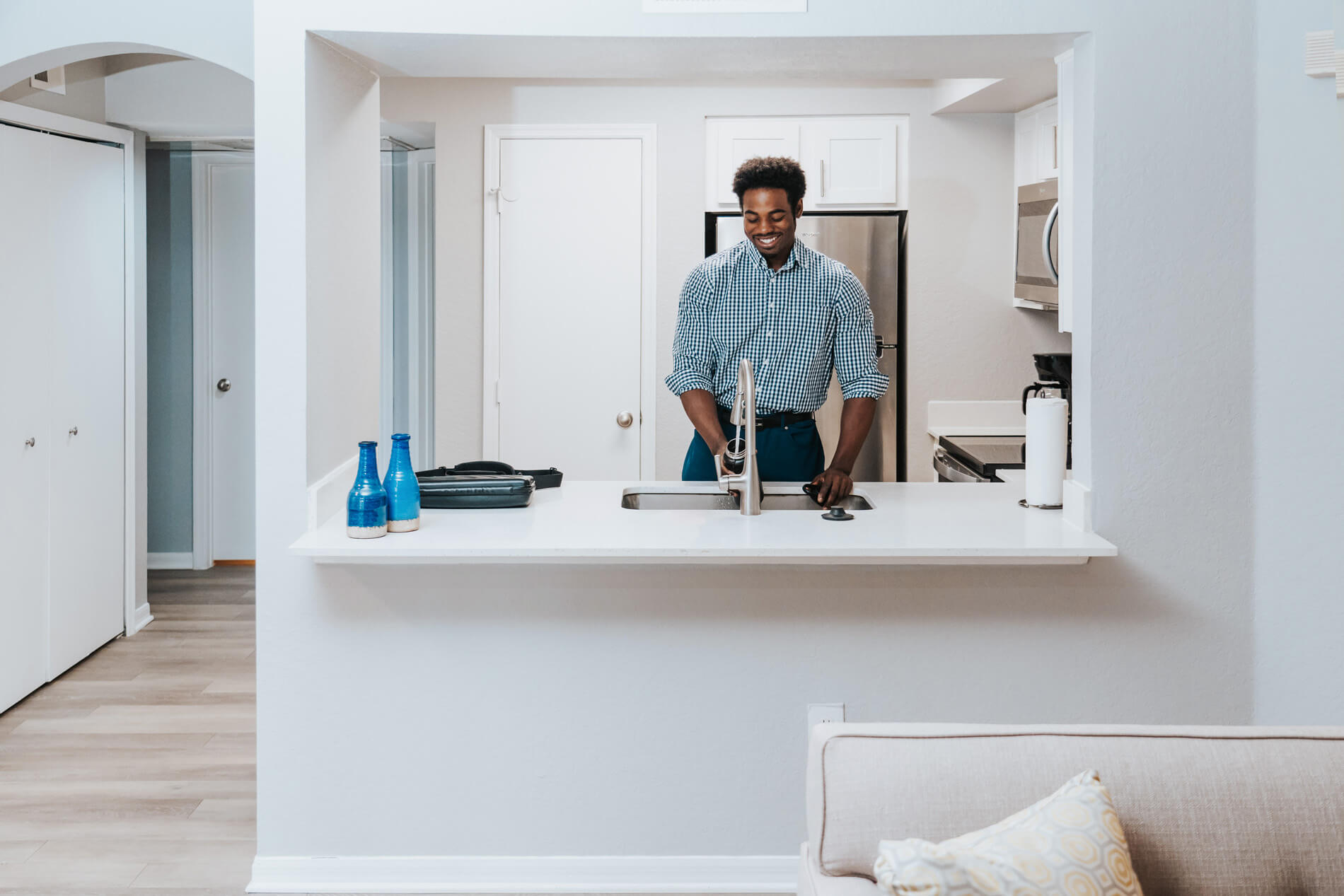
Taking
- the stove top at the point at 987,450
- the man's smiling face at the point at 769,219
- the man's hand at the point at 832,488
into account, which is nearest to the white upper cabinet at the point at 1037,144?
the stove top at the point at 987,450

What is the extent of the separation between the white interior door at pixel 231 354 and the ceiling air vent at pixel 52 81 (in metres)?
1.48

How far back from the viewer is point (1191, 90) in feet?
7.69

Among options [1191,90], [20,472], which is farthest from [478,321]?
[1191,90]

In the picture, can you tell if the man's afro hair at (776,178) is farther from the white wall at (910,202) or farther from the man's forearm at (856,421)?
the white wall at (910,202)

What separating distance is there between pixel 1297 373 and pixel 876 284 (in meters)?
2.15

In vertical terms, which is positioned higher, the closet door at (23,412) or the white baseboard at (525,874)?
the closet door at (23,412)

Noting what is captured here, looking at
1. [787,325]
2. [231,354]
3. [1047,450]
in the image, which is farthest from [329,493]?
[231,354]

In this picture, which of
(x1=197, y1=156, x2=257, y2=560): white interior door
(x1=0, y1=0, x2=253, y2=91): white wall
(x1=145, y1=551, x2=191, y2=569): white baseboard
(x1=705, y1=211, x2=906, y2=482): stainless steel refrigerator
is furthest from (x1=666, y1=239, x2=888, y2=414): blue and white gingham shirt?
(x1=145, y1=551, x2=191, y2=569): white baseboard

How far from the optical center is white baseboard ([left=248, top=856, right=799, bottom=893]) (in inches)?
98.1

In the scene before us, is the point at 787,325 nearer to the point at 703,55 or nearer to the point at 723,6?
the point at 703,55

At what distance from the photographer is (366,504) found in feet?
7.60

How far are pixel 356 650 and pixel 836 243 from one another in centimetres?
256

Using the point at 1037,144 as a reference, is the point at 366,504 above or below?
below

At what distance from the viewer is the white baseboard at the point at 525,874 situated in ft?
8.18
